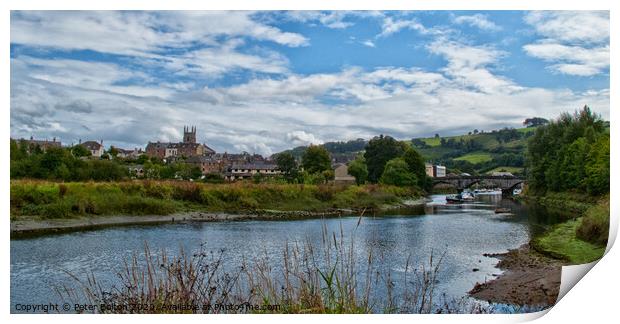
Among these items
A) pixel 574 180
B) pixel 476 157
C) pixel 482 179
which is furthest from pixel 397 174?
pixel 574 180

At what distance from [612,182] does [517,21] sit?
8.60 feet

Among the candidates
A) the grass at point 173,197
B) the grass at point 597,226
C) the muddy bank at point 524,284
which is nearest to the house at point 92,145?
the grass at point 173,197

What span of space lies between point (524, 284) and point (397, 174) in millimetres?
31293

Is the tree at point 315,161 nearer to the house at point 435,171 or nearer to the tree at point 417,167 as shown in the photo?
the tree at point 417,167

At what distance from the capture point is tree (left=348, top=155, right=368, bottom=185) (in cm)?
4266

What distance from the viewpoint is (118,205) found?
2241 cm

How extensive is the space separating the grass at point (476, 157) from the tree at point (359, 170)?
330 inches

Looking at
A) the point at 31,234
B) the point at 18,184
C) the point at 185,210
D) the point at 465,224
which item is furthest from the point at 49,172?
the point at 465,224

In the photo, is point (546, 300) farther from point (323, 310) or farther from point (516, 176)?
point (516, 176)

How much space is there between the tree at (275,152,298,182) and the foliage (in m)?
17.8

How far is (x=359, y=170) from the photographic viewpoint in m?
43.2

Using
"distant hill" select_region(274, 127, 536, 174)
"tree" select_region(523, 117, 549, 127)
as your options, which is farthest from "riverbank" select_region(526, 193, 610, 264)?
"distant hill" select_region(274, 127, 536, 174)

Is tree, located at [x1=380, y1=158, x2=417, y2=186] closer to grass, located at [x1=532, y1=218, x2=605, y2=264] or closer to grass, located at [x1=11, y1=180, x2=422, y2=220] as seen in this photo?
grass, located at [x1=11, y1=180, x2=422, y2=220]
